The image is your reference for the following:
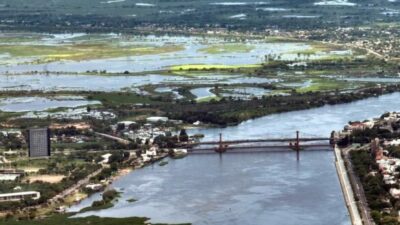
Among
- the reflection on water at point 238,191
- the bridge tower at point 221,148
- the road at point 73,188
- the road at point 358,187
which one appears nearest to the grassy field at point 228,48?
the bridge tower at point 221,148

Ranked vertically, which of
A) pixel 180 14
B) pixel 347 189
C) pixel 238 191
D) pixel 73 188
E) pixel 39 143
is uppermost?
pixel 180 14

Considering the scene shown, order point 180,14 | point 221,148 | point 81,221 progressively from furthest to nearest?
1. point 180,14
2. point 221,148
3. point 81,221

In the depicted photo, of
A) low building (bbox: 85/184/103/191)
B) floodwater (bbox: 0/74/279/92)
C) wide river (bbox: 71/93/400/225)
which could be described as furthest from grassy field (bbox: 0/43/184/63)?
low building (bbox: 85/184/103/191)

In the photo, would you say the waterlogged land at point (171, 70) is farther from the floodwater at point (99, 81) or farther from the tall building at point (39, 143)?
the tall building at point (39, 143)

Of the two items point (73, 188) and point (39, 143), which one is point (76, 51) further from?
point (73, 188)

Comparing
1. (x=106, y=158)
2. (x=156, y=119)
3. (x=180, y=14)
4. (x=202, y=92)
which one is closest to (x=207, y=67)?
(x=202, y=92)

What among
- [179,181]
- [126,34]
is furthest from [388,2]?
[179,181]
